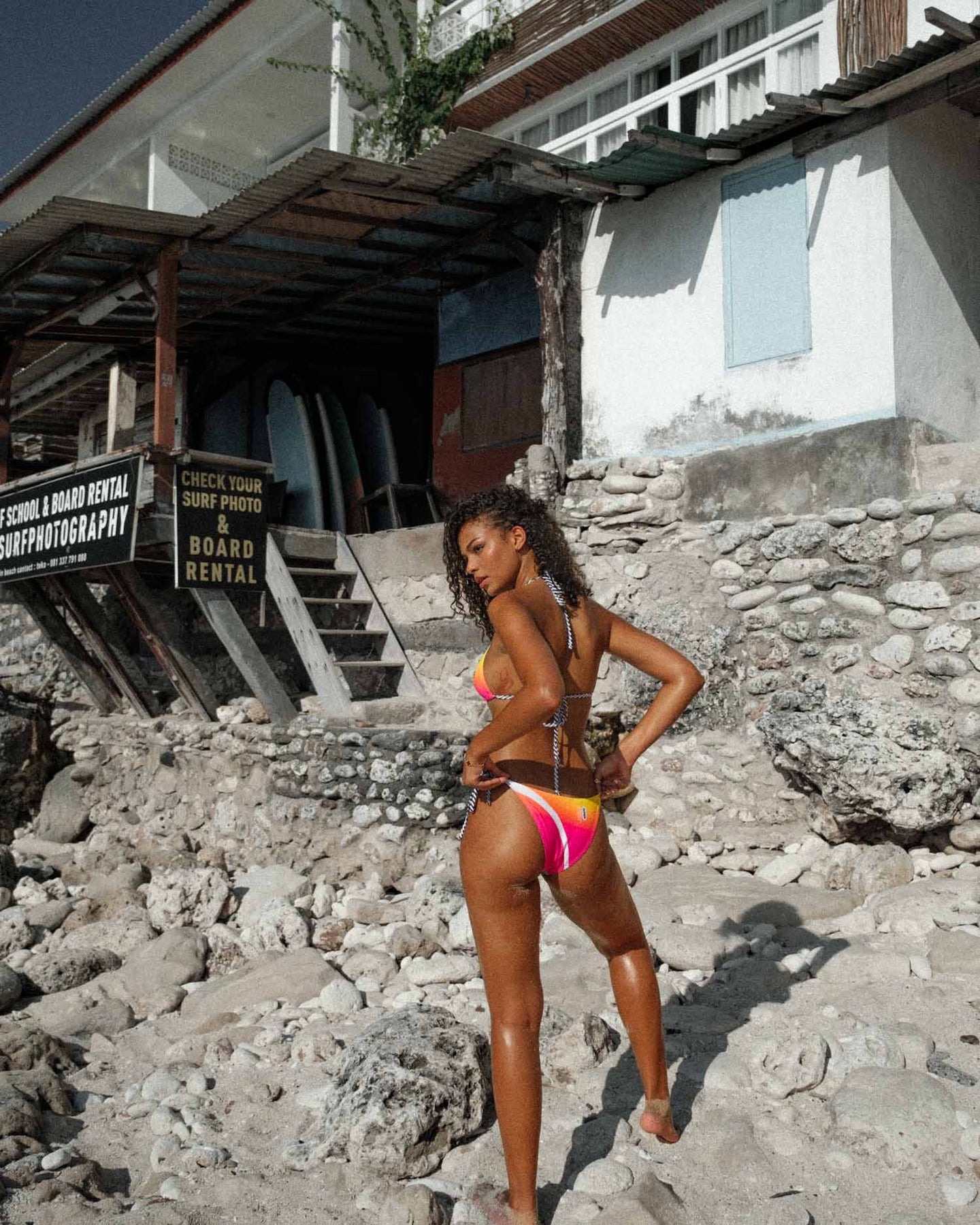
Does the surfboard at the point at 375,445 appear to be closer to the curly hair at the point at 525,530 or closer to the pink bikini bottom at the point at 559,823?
the curly hair at the point at 525,530

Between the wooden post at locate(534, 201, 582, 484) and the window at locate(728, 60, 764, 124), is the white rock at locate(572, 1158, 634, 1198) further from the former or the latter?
the window at locate(728, 60, 764, 124)

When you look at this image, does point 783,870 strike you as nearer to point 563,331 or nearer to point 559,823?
point 559,823

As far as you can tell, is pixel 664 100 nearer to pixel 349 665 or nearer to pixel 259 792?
pixel 349 665

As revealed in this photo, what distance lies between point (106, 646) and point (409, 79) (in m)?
6.37

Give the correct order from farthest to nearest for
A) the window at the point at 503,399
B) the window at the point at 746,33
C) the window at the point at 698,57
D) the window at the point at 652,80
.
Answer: the window at the point at 503,399, the window at the point at 652,80, the window at the point at 698,57, the window at the point at 746,33

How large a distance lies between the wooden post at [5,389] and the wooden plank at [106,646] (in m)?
1.22

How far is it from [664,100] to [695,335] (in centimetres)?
263

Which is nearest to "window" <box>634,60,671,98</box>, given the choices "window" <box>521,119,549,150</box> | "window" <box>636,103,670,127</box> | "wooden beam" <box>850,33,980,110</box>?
"window" <box>636,103,670,127</box>

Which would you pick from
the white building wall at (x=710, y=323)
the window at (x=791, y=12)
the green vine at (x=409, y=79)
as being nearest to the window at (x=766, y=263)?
the white building wall at (x=710, y=323)

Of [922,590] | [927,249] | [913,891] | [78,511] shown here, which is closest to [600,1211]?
[913,891]

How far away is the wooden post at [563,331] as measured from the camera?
776cm

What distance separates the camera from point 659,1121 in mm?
3016

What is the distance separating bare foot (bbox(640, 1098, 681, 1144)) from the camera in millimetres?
3016

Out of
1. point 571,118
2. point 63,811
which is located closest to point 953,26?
point 571,118
